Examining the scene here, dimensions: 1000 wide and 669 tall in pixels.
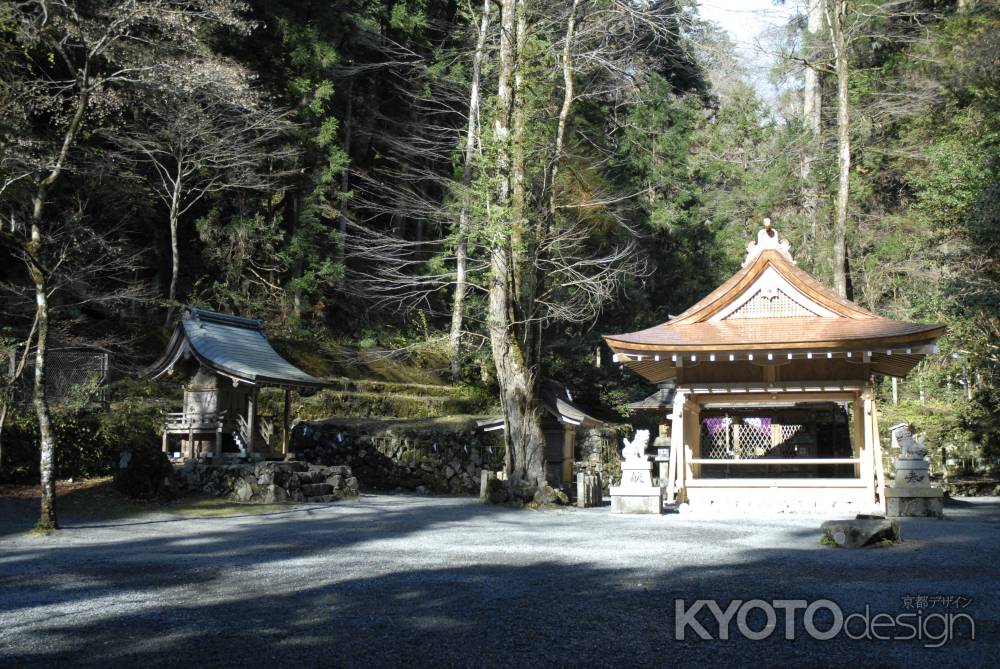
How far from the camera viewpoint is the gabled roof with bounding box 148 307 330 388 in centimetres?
1558

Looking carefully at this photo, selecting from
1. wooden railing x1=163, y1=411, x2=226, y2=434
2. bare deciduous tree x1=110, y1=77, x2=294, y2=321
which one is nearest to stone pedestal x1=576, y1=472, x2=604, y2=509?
wooden railing x1=163, y1=411, x2=226, y2=434

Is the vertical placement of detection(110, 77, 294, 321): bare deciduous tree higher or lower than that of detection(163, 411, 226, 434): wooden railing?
higher

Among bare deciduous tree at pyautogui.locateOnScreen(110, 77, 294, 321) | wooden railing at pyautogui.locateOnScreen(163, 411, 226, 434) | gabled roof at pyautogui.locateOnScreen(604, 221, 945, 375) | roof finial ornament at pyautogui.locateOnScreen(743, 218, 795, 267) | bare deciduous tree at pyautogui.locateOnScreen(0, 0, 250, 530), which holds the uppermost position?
bare deciduous tree at pyautogui.locateOnScreen(110, 77, 294, 321)

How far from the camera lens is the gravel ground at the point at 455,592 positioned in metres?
4.39

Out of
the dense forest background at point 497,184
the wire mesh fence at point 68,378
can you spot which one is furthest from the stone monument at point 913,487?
the wire mesh fence at point 68,378

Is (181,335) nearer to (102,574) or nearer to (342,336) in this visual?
(102,574)

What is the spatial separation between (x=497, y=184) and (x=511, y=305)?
221 cm

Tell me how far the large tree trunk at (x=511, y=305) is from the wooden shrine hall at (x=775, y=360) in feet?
6.47

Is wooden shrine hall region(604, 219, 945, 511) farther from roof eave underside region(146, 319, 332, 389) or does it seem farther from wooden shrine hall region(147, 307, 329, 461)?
wooden shrine hall region(147, 307, 329, 461)

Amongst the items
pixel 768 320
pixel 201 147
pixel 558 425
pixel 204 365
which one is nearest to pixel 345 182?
pixel 201 147

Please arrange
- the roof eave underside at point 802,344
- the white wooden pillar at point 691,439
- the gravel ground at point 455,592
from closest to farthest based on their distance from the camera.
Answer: the gravel ground at point 455,592 < the roof eave underside at point 802,344 < the white wooden pillar at point 691,439

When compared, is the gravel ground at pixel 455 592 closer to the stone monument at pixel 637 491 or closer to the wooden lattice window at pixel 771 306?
the stone monument at pixel 637 491

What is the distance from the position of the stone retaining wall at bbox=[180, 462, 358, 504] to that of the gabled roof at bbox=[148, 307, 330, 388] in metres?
1.61

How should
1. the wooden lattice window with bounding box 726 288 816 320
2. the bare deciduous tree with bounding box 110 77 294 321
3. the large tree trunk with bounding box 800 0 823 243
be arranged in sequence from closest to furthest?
the wooden lattice window with bounding box 726 288 816 320 < the bare deciduous tree with bounding box 110 77 294 321 < the large tree trunk with bounding box 800 0 823 243
